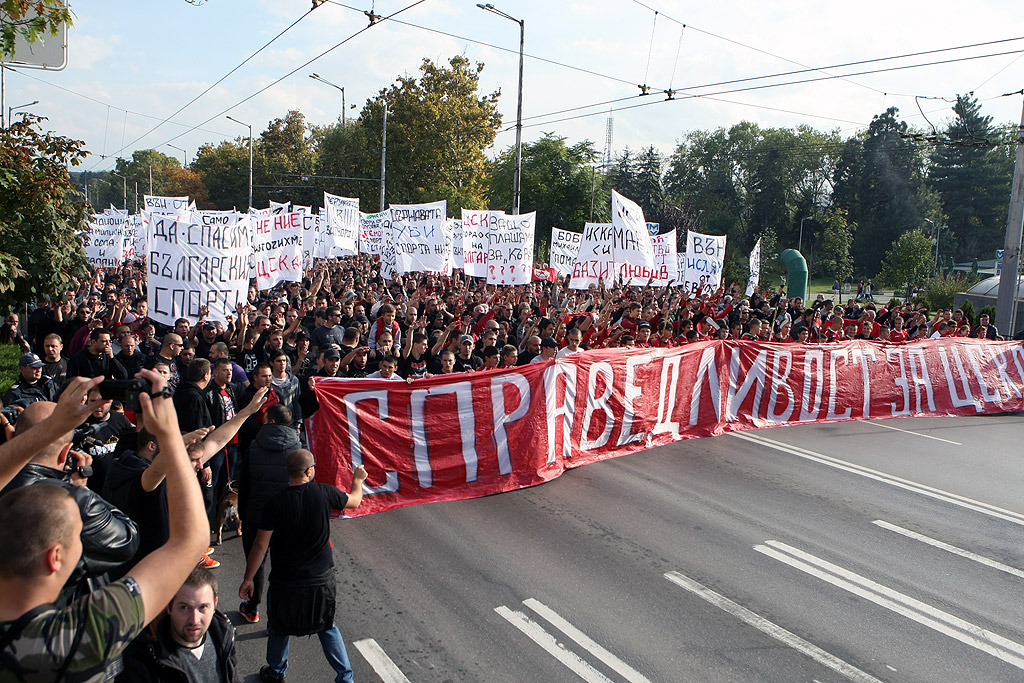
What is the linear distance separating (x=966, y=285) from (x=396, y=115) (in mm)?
35415

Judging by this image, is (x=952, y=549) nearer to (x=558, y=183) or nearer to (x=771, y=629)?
(x=771, y=629)

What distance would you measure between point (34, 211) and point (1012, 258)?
18.4 m

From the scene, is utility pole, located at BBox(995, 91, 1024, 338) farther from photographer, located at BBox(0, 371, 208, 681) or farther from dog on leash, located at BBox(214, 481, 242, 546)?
photographer, located at BBox(0, 371, 208, 681)

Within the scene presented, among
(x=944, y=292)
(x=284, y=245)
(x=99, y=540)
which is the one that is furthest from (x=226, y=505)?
(x=944, y=292)

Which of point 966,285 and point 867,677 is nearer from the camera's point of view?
point 867,677

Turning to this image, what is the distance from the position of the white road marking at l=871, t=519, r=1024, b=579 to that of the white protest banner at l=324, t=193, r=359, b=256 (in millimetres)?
19271

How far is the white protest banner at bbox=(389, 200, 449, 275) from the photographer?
61.0 ft

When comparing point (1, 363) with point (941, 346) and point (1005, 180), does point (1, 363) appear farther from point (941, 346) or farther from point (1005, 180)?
point (1005, 180)

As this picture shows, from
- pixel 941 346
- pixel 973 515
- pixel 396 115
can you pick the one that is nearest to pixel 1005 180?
pixel 396 115

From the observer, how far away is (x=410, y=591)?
5910 mm

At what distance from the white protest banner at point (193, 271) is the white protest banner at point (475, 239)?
8.11 m

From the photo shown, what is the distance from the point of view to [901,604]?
5.93 m

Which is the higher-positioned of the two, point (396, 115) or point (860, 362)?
point (396, 115)

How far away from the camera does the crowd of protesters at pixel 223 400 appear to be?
2861 millimetres
